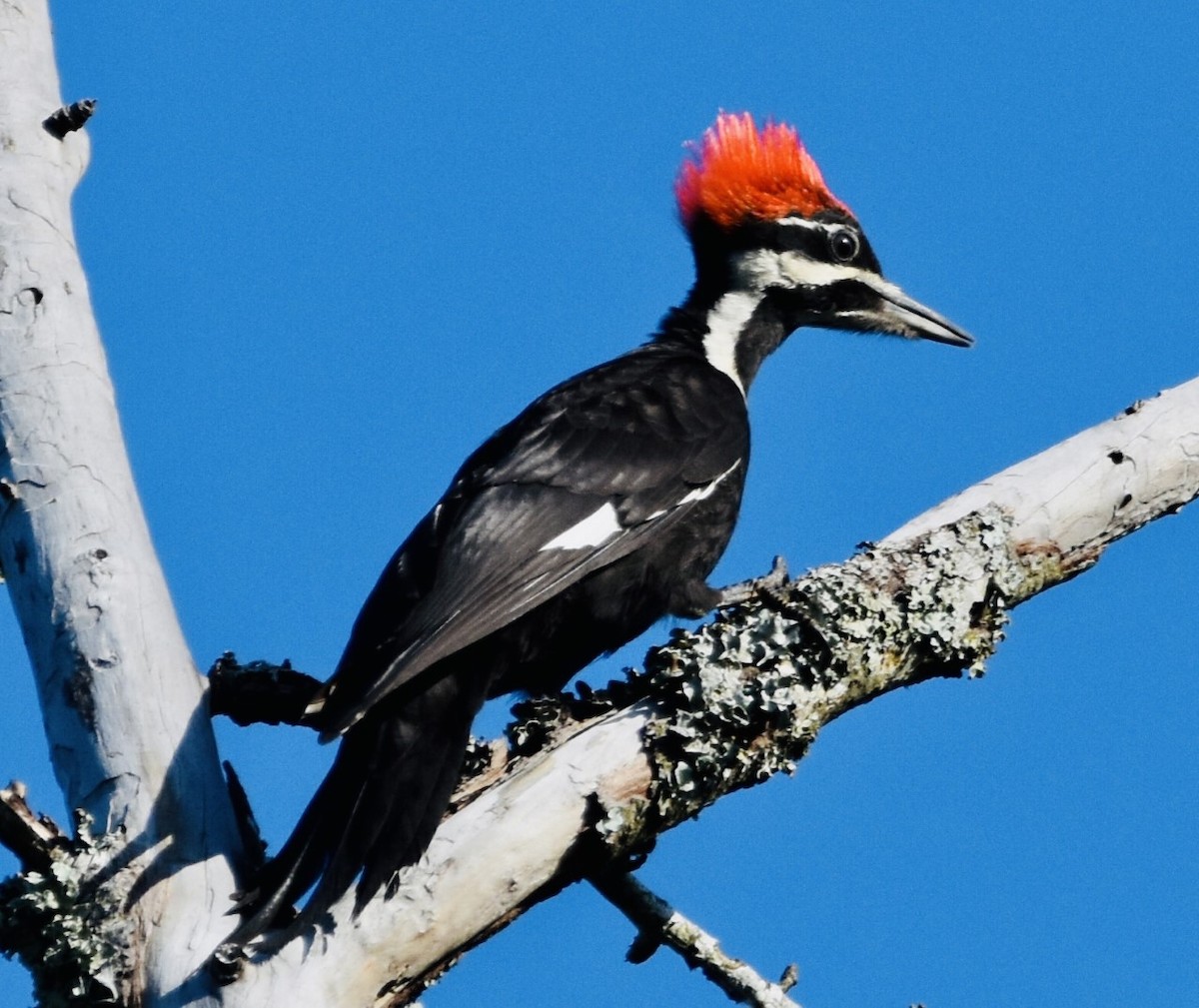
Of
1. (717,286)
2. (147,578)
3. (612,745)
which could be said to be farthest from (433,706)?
(717,286)

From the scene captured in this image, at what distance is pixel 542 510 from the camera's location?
3.61 metres

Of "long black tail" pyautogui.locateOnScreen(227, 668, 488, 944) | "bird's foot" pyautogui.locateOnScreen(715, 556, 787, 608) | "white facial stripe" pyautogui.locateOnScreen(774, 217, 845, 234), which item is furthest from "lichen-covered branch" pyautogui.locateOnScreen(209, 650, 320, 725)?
"white facial stripe" pyautogui.locateOnScreen(774, 217, 845, 234)

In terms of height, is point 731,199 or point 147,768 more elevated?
point 731,199

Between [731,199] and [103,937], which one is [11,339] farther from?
[731,199]

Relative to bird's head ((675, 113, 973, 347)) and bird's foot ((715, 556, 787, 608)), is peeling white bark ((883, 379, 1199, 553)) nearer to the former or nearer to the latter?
bird's foot ((715, 556, 787, 608))

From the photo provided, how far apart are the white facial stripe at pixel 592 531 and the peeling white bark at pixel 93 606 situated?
3.05 ft

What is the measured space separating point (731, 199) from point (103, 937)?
3.00 metres

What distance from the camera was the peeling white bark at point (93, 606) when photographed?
8.83ft

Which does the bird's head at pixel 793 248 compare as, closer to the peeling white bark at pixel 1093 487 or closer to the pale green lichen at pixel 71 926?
the peeling white bark at pixel 1093 487

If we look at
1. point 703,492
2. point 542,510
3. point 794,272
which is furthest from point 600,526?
point 794,272

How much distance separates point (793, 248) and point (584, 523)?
59.6 inches

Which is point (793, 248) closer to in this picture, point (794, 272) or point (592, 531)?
point (794, 272)

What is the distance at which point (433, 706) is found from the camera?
3.10m

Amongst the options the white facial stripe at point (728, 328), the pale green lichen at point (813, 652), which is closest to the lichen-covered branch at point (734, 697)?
the pale green lichen at point (813, 652)
